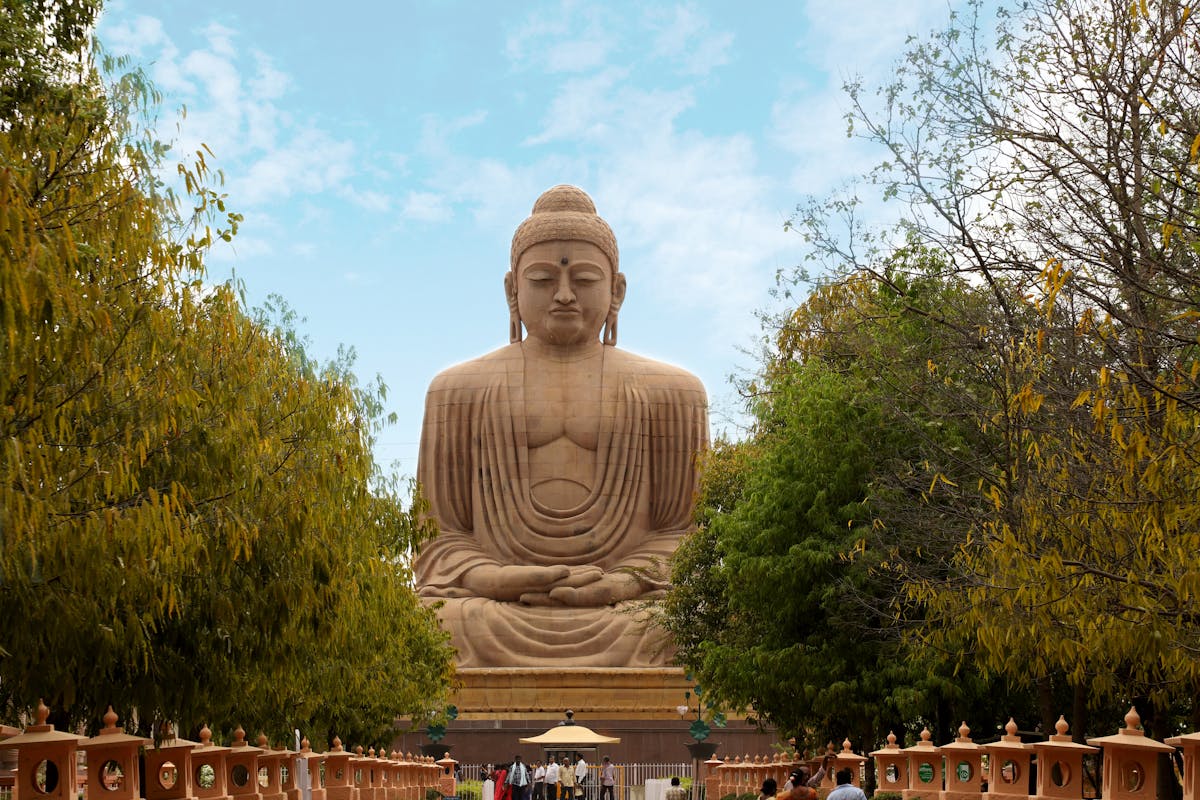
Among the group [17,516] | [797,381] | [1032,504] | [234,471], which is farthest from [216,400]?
[797,381]

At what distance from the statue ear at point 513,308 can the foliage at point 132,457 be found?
1845cm

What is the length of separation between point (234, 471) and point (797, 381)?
9.92 m

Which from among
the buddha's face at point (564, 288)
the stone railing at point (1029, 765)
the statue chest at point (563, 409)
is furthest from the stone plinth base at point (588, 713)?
the stone railing at point (1029, 765)

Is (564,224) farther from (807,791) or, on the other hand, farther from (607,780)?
(807,791)

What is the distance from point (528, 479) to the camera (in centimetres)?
3091

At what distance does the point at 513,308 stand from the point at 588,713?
815cm

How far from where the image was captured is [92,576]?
8.12 metres

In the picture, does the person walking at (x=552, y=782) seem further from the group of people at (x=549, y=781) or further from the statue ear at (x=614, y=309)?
the statue ear at (x=614, y=309)

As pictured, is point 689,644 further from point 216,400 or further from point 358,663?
point 216,400

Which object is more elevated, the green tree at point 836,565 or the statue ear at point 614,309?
the statue ear at point 614,309

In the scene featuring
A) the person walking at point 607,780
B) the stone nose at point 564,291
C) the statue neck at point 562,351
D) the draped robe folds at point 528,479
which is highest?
the stone nose at point 564,291

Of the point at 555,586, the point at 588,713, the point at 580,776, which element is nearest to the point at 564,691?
the point at 588,713

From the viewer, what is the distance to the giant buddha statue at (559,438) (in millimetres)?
30344

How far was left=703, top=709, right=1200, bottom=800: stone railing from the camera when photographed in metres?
9.96
